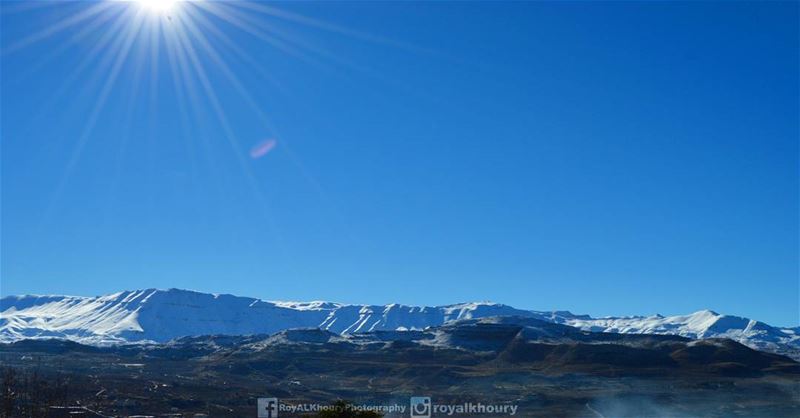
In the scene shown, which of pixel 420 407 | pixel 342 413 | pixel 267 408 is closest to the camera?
pixel 342 413

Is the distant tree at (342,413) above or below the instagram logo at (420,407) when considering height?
above

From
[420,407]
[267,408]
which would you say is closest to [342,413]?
[267,408]

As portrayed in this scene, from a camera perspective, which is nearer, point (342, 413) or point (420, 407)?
point (342, 413)

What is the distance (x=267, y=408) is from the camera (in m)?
110

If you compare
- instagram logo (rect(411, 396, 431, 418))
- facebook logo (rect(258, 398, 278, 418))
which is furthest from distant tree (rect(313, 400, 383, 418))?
instagram logo (rect(411, 396, 431, 418))

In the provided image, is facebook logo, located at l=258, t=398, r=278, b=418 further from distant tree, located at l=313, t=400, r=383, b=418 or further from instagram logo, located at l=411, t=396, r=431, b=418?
distant tree, located at l=313, t=400, r=383, b=418

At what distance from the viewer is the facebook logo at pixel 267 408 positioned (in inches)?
4059

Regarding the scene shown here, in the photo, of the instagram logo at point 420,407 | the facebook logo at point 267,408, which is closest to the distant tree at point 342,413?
the facebook logo at point 267,408

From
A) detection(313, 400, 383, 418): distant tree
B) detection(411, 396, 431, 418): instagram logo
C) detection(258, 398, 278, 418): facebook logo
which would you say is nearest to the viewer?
detection(313, 400, 383, 418): distant tree

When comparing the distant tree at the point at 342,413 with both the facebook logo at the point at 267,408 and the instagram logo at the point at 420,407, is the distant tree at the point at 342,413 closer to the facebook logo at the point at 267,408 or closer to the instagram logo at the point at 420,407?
the facebook logo at the point at 267,408

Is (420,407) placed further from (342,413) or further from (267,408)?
(342,413)

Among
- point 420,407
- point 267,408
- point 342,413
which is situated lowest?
point 420,407

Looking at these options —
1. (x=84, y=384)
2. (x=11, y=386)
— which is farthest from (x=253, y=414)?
(x=84, y=384)

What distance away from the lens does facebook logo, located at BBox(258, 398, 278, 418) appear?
103 metres
